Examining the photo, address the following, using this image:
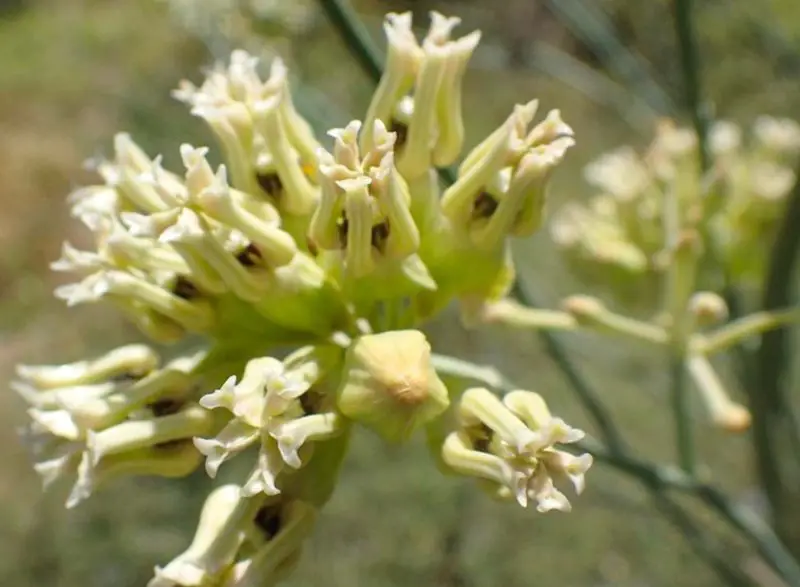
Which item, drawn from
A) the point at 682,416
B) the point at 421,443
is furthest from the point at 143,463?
the point at 421,443

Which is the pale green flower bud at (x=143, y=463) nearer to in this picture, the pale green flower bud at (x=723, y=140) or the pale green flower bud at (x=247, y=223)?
the pale green flower bud at (x=247, y=223)

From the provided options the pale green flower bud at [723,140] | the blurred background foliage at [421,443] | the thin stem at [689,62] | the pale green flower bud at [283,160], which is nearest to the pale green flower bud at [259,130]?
the pale green flower bud at [283,160]

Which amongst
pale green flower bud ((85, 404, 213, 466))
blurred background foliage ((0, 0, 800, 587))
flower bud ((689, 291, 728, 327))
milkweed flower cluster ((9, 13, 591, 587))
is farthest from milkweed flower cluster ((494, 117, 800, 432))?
blurred background foliage ((0, 0, 800, 587))

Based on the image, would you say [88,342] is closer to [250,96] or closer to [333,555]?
[333,555]

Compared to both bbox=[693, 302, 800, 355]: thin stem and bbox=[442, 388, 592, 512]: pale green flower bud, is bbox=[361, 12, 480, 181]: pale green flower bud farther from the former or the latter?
bbox=[693, 302, 800, 355]: thin stem

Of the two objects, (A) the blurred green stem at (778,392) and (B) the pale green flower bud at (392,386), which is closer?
(B) the pale green flower bud at (392,386)

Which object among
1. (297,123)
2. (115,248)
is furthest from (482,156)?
(115,248)

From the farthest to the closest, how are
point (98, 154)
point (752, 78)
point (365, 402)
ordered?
point (752, 78) → point (98, 154) → point (365, 402)

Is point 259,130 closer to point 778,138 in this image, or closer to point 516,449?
point 516,449
